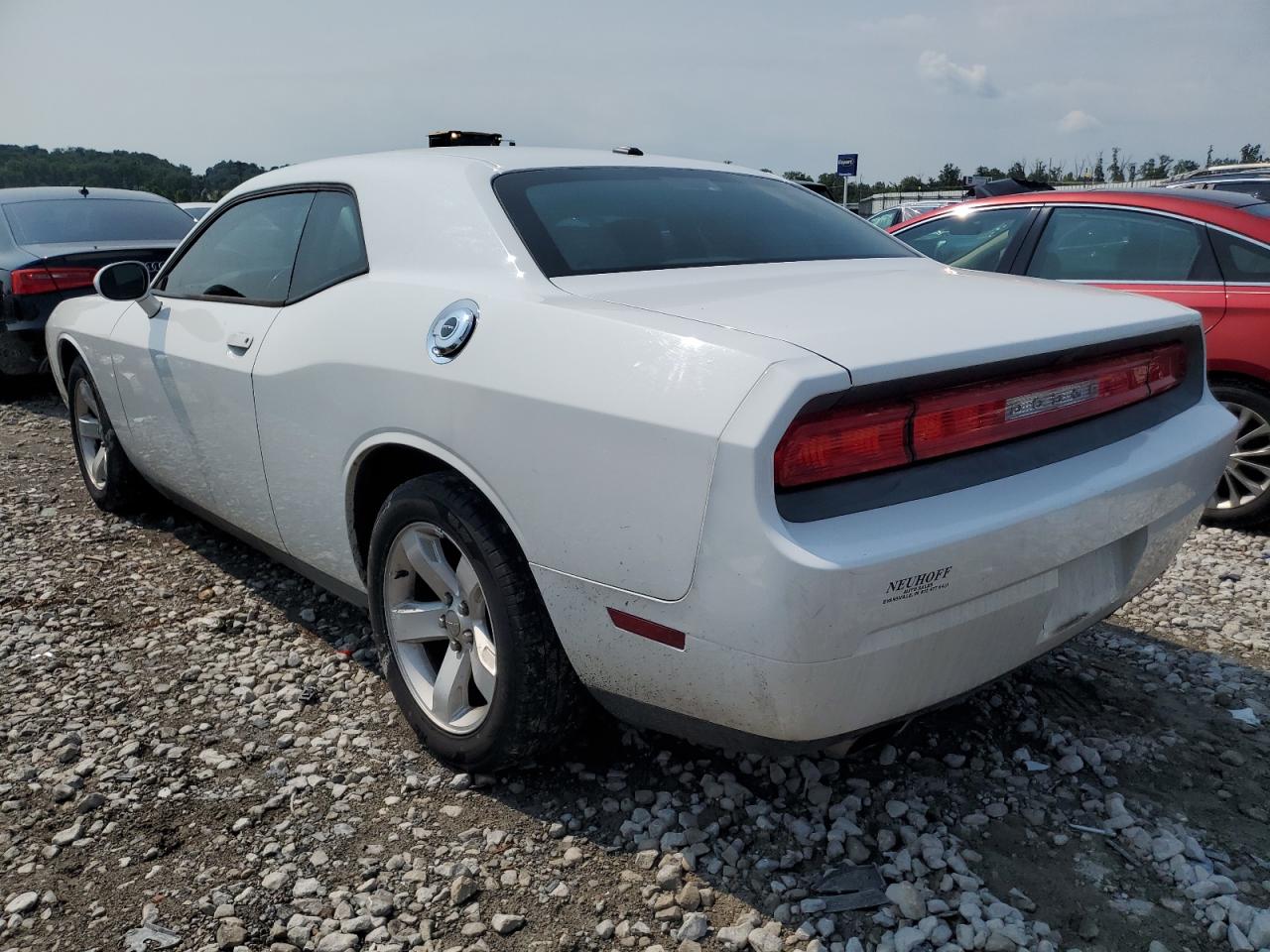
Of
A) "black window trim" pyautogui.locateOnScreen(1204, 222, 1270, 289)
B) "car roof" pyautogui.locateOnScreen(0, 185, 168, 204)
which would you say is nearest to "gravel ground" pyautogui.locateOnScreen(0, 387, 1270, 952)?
"black window trim" pyautogui.locateOnScreen(1204, 222, 1270, 289)

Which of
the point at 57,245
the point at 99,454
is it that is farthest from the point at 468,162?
the point at 57,245

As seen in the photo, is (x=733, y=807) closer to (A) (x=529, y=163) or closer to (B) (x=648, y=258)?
(B) (x=648, y=258)

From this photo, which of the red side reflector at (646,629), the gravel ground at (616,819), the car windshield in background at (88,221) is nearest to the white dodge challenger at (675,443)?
the red side reflector at (646,629)

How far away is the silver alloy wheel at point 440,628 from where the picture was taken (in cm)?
241

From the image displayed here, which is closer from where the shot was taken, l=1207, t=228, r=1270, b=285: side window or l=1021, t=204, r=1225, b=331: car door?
l=1207, t=228, r=1270, b=285: side window

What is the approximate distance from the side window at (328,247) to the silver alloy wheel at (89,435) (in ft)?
6.94

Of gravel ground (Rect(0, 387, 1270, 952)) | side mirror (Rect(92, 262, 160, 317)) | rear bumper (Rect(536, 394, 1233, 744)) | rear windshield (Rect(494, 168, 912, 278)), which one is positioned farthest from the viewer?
side mirror (Rect(92, 262, 160, 317))

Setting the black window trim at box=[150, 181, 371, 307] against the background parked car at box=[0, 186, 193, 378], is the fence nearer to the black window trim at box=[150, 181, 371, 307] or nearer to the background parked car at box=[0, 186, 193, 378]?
the background parked car at box=[0, 186, 193, 378]

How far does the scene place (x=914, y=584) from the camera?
1.79 metres

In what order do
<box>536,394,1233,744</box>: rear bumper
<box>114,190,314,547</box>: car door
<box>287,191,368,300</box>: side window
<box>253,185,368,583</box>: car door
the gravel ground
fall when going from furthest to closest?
1. <box>114,190,314,547</box>: car door
2. <box>287,191,368,300</box>: side window
3. <box>253,185,368,583</box>: car door
4. the gravel ground
5. <box>536,394,1233,744</box>: rear bumper

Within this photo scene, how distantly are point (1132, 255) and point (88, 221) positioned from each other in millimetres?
7232

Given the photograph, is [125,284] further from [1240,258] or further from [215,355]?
[1240,258]

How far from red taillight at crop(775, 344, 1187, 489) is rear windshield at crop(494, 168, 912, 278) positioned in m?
0.86

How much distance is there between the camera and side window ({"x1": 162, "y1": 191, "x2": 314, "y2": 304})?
3135 mm
